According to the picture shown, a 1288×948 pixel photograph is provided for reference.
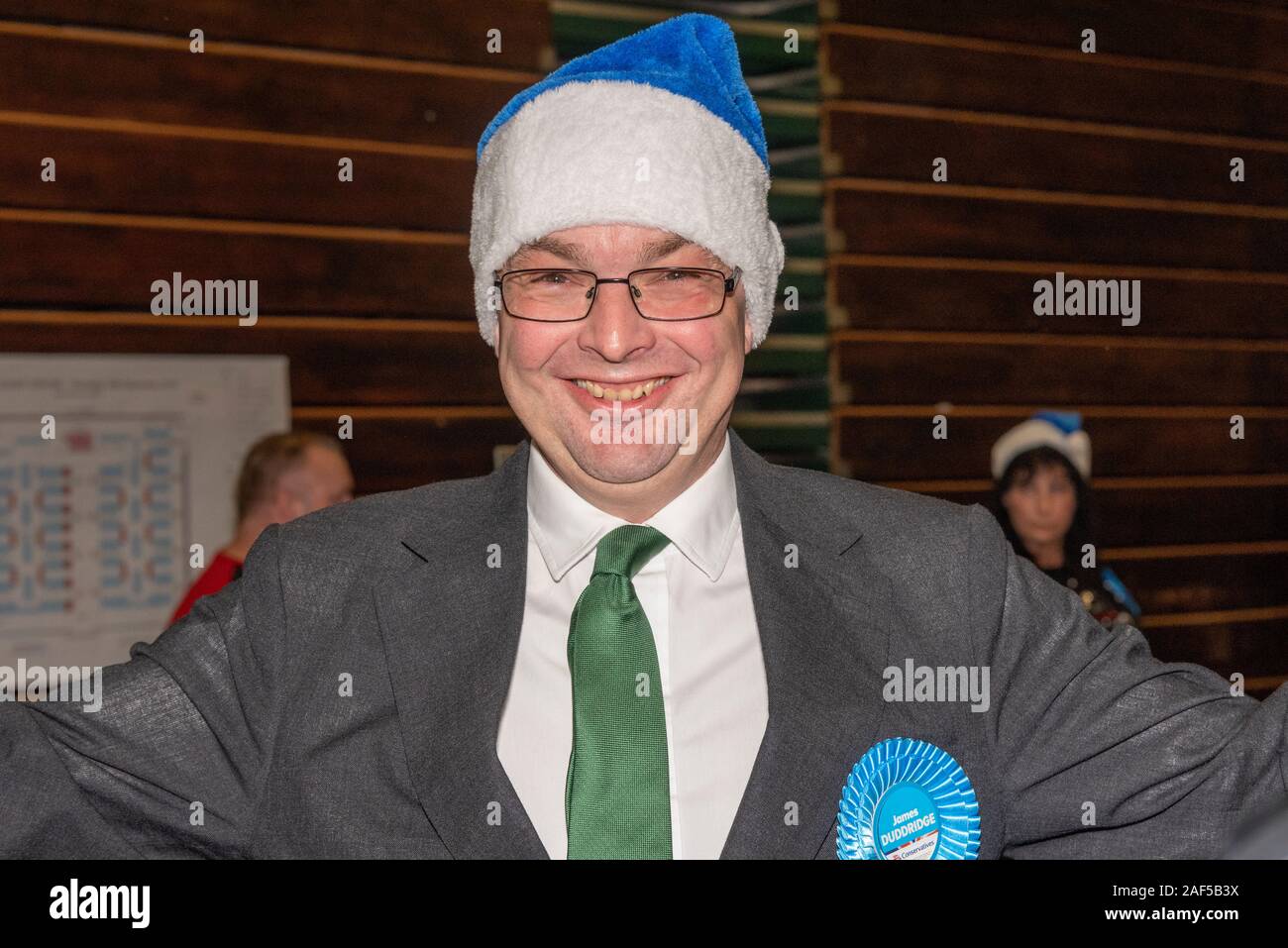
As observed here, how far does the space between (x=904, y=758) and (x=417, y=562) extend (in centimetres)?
53

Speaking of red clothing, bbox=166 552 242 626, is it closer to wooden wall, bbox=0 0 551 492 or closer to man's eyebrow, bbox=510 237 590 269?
wooden wall, bbox=0 0 551 492

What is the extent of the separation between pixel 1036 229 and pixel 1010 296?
301 millimetres

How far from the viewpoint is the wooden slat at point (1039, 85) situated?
4.71 meters

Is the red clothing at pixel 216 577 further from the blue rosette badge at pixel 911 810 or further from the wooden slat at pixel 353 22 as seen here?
the blue rosette badge at pixel 911 810

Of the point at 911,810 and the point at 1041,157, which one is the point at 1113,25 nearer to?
the point at 1041,157

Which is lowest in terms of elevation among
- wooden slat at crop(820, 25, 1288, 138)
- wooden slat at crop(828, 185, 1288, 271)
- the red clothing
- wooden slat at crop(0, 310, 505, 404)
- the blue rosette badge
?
the blue rosette badge

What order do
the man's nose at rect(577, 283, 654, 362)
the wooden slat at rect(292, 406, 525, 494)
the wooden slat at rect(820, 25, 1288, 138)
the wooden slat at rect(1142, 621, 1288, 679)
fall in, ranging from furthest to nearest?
the wooden slat at rect(1142, 621, 1288, 679), the wooden slat at rect(820, 25, 1288, 138), the wooden slat at rect(292, 406, 525, 494), the man's nose at rect(577, 283, 654, 362)

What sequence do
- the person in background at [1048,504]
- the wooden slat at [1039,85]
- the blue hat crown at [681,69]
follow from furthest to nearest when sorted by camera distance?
the wooden slat at [1039,85], the person in background at [1048,504], the blue hat crown at [681,69]

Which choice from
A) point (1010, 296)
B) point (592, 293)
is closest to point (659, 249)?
point (592, 293)

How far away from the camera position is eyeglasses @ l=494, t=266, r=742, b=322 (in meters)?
1.34

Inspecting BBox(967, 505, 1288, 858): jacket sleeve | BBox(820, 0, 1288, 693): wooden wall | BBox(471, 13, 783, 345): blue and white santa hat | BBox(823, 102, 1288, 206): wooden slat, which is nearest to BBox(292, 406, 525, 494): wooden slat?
BBox(820, 0, 1288, 693): wooden wall

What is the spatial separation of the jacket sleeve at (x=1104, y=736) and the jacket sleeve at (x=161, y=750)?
2.37ft

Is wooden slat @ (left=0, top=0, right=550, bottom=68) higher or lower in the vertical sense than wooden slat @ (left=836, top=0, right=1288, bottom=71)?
lower

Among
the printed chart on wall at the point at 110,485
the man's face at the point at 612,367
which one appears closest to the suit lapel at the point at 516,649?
the man's face at the point at 612,367
